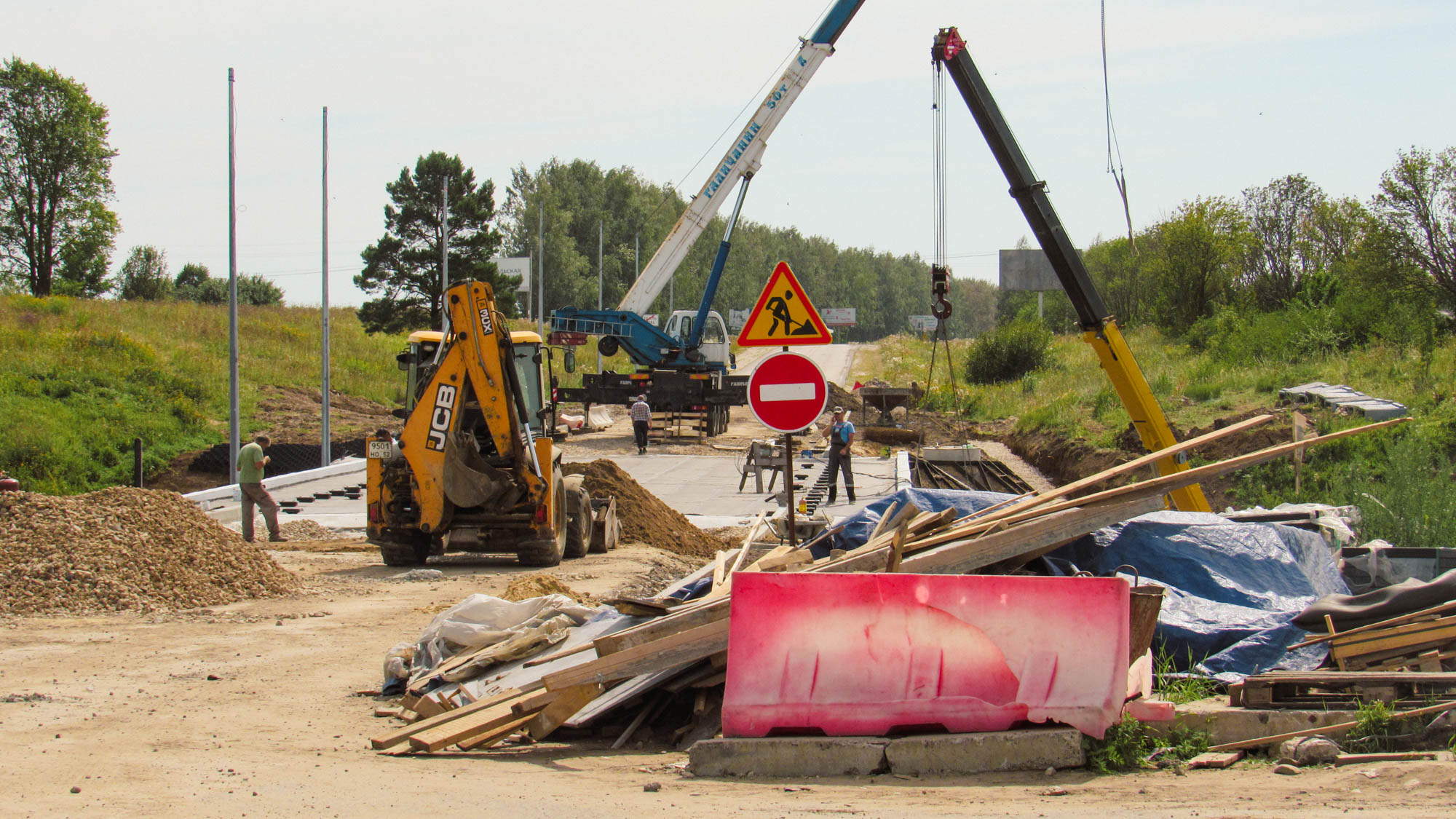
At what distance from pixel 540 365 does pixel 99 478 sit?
26186 millimetres

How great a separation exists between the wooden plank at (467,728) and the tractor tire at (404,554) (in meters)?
7.57

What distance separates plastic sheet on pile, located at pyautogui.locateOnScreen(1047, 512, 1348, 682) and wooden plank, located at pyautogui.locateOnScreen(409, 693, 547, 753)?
3909 mm

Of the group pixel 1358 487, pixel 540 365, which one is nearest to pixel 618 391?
pixel 540 365

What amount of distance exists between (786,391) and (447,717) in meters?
3.75

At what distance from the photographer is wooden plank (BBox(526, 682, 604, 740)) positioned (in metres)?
6.19

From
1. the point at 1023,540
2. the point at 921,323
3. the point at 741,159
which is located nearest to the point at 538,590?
the point at 1023,540

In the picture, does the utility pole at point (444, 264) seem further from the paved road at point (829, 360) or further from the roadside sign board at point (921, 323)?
the roadside sign board at point (921, 323)

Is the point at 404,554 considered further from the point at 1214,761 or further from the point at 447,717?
the point at 1214,761

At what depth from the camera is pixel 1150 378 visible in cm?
3347

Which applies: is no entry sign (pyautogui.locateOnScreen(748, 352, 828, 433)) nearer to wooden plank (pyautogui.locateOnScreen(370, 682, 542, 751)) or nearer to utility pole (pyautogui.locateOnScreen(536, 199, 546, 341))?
wooden plank (pyautogui.locateOnScreen(370, 682, 542, 751))

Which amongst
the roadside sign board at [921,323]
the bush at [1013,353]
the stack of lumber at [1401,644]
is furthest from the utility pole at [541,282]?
the roadside sign board at [921,323]

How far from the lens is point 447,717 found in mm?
6305

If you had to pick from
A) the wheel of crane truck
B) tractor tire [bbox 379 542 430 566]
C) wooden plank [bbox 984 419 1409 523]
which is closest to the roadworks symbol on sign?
wooden plank [bbox 984 419 1409 523]

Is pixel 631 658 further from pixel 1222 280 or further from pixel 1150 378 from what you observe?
pixel 1222 280
